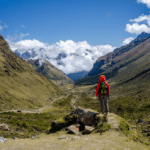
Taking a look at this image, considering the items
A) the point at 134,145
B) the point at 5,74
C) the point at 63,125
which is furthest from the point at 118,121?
the point at 5,74

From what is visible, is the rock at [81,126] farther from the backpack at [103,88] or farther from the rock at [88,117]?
the backpack at [103,88]

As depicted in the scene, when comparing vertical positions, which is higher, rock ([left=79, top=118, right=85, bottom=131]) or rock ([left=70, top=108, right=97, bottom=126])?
rock ([left=70, top=108, right=97, bottom=126])

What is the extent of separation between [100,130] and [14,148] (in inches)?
414

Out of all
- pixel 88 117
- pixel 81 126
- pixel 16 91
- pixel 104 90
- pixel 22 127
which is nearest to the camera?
pixel 104 90

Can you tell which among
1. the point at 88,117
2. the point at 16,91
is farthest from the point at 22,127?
the point at 16,91

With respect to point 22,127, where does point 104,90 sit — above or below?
above

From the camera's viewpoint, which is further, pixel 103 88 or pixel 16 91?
pixel 16 91

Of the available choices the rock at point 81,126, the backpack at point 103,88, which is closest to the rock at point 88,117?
the rock at point 81,126

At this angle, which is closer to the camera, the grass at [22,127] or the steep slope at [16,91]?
the grass at [22,127]

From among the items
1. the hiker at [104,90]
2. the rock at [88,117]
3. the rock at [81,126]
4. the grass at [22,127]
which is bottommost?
the grass at [22,127]

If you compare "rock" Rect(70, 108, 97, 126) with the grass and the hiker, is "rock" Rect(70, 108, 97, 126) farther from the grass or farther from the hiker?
the grass

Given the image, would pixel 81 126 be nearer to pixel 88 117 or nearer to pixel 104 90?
pixel 88 117

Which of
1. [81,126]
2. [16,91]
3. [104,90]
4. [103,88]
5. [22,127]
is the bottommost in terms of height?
[22,127]

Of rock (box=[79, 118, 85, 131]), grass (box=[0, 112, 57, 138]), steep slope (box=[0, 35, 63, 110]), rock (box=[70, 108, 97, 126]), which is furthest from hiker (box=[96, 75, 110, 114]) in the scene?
steep slope (box=[0, 35, 63, 110])
